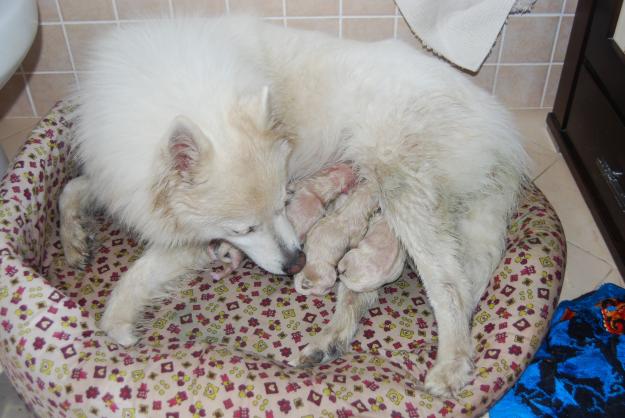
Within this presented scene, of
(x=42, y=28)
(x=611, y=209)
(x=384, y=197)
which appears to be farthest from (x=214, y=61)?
(x=611, y=209)

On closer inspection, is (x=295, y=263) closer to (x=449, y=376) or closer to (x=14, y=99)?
(x=449, y=376)

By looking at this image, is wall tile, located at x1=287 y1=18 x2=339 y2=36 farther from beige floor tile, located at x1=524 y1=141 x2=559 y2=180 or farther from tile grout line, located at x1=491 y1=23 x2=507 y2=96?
beige floor tile, located at x1=524 y1=141 x2=559 y2=180

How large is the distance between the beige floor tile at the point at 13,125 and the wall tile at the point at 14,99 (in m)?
0.03

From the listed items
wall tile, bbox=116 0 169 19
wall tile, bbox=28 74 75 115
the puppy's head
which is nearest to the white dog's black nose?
the puppy's head

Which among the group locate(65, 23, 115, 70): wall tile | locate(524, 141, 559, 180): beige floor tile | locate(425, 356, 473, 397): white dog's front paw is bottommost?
locate(425, 356, 473, 397): white dog's front paw

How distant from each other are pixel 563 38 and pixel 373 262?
183 centimetres

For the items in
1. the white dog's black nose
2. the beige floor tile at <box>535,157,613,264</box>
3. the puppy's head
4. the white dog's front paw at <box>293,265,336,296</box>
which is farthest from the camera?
the beige floor tile at <box>535,157,613,264</box>

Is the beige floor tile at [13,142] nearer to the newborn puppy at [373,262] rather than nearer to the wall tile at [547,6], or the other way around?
the newborn puppy at [373,262]

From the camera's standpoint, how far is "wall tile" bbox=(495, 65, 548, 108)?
3432mm

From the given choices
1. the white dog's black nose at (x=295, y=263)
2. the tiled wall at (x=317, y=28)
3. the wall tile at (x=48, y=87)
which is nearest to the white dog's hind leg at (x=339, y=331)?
the white dog's black nose at (x=295, y=263)

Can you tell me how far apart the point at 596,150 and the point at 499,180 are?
72cm

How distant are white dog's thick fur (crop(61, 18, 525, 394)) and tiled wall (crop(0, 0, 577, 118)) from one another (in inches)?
24.5

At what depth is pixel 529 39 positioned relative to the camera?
10.9 feet

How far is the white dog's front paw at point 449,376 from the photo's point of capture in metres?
2.08
